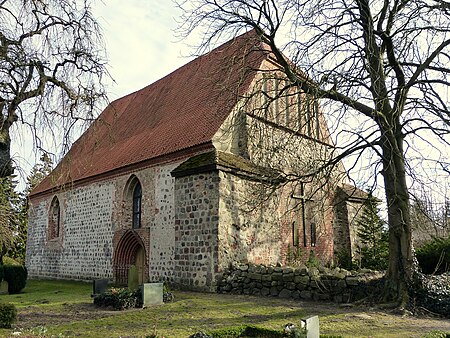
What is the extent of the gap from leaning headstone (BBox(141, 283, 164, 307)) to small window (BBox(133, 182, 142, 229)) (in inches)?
231

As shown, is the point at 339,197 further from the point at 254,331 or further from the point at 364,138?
the point at 254,331

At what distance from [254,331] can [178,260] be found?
21.4 ft

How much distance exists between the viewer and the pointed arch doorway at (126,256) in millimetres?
16047

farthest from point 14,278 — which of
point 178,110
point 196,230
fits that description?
point 178,110

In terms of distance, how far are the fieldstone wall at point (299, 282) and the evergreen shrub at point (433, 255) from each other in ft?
11.8

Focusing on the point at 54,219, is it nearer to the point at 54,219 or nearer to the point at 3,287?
the point at 54,219

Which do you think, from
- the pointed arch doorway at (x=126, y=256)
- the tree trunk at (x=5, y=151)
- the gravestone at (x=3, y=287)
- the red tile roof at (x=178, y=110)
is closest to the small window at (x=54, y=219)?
the red tile roof at (x=178, y=110)

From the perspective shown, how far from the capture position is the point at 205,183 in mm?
12672

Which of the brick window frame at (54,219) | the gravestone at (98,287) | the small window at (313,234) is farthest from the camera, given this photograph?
the brick window frame at (54,219)

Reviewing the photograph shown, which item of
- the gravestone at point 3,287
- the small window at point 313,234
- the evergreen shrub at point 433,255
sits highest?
the small window at point 313,234

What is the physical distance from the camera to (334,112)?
942 centimetres

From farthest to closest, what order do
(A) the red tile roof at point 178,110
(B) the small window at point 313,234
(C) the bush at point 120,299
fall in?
(B) the small window at point 313,234 → (A) the red tile roof at point 178,110 → (C) the bush at point 120,299

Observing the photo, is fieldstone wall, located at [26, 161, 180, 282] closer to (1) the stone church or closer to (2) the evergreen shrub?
(1) the stone church

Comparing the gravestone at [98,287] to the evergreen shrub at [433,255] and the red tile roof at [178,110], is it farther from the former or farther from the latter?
the evergreen shrub at [433,255]
